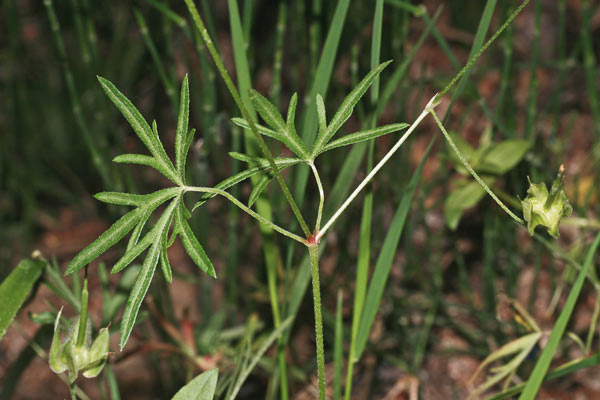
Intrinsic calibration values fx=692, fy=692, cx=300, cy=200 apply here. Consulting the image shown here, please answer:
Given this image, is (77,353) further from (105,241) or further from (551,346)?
(551,346)

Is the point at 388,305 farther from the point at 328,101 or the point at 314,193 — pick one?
the point at 328,101

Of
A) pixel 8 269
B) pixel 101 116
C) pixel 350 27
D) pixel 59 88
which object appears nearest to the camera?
pixel 101 116

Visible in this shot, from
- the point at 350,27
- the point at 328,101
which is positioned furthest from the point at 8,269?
the point at 350,27

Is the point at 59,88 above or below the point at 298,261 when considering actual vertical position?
above

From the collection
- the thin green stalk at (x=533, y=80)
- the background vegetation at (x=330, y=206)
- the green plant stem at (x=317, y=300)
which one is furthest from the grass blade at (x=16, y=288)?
the thin green stalk at (x=533, y=80)

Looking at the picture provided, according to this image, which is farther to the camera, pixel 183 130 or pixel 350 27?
pixel 350 27

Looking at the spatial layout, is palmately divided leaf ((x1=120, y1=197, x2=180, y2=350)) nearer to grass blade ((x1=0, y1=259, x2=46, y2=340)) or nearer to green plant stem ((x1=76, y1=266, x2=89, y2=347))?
green plant stem ((x1=76, y1=266, x2=89, y2=347))

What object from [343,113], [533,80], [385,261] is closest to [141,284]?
[343,113]
